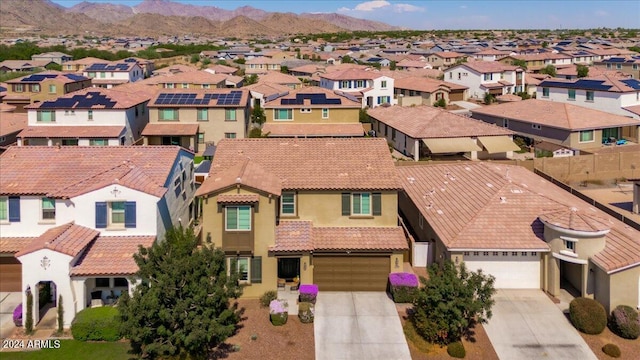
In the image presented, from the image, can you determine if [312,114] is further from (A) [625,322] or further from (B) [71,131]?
(A) [625,322]

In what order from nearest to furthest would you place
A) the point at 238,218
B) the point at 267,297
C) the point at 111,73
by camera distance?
the point at 267,297
the point at 238,218
the point at 111,73

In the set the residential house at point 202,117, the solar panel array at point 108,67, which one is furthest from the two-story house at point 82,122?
the solar panel array at point 108,67

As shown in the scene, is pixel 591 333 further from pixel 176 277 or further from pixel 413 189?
pixel 176 277

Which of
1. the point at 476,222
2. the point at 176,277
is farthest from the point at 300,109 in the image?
the point at 176,277

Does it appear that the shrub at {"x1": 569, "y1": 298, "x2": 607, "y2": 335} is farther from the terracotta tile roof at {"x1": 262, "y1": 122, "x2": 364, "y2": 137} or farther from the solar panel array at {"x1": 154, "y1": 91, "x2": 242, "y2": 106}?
the solar panel array at {"x1": 154, "y1": 91, "x2": 242, "y2": 106}

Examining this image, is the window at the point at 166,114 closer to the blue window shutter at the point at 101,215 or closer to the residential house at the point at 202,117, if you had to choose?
the residential house at the point at 202,117

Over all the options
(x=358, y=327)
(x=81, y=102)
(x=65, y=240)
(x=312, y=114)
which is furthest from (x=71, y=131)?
(x=358, y=327)

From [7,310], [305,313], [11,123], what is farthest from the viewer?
[11,123]
